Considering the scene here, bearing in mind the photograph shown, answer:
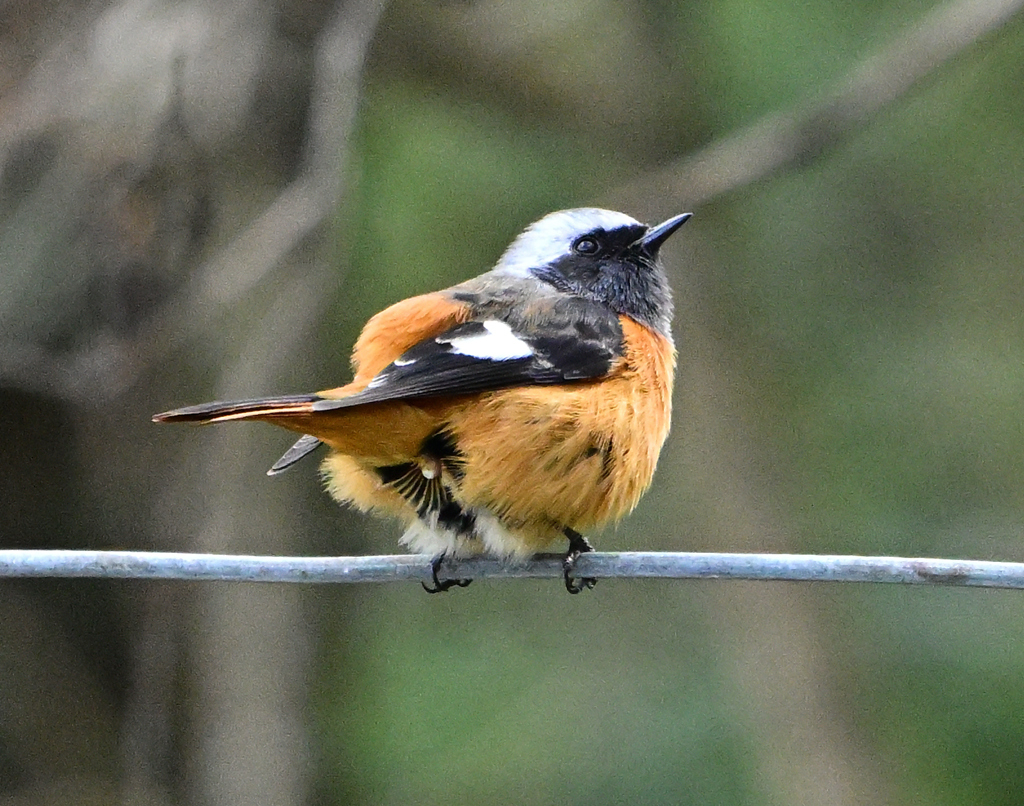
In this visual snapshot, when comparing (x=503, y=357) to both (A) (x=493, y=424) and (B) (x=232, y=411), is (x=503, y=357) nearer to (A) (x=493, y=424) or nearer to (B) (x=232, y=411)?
(A) (x=493, y=424)

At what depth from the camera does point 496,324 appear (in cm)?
375

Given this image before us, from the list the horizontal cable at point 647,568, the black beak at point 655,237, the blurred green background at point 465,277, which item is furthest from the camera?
the blurred green background at point 465,277

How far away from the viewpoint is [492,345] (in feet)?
11.8

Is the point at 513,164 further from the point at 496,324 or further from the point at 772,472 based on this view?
the point at 496,324

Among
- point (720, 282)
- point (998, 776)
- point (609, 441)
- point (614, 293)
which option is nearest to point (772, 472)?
point (720, 282)

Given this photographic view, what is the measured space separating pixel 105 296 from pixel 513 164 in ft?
7.42

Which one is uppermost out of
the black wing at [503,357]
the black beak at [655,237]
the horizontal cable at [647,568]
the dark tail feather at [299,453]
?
the black beak at [655,237]

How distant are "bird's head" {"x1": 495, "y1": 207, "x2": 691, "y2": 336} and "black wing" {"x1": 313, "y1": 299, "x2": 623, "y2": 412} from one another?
0.41 metres

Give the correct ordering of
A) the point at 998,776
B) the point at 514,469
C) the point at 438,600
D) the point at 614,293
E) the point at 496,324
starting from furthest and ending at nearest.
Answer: the point at 438,600
the point at 998,776
the point at 614,293
the point at 496,324
the point at 514,469

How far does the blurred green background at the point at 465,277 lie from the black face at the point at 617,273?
1.27m

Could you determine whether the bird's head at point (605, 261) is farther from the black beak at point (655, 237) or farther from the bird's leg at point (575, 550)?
the bird's leg at point (575, 550)

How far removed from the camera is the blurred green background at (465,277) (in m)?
5.33

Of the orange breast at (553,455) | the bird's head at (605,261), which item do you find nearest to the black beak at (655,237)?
the bird's head at (605,261)

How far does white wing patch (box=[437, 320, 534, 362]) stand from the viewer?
3.53 metres
